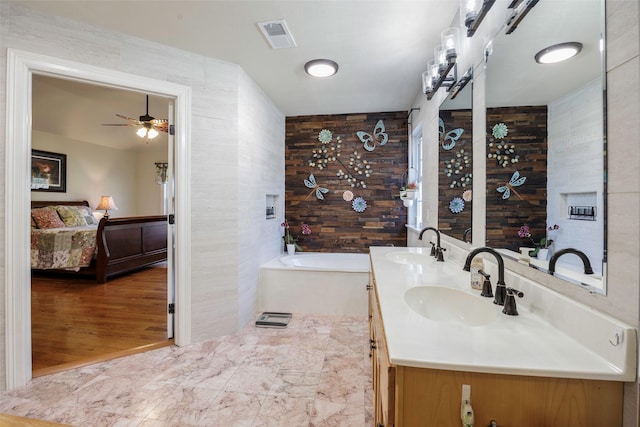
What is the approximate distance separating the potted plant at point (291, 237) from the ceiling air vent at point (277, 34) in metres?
2.28

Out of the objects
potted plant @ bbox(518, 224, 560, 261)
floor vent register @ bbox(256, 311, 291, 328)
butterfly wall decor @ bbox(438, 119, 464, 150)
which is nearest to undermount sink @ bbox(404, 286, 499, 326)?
Result: potted plant @ bbox(518, 224, 560, 261)

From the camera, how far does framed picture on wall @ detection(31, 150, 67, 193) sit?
4961mm

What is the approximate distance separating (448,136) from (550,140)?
1107 millimetres

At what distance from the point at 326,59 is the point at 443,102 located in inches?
40.2

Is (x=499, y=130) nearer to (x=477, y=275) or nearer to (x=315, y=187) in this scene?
(x=477, y=275)

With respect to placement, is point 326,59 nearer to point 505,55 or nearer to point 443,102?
point 443,102

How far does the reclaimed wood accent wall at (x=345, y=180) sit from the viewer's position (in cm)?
380

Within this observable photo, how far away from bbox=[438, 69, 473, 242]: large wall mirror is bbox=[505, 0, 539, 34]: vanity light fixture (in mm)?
471

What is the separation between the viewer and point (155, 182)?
7.13 metres

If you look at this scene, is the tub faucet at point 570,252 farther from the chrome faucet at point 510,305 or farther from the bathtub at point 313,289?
the bathtub at point 313,289

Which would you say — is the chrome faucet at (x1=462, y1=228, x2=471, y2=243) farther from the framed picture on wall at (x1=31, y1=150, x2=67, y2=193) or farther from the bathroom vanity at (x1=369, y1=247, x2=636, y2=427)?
the framed picture on wall at (x1=31, y1=150, x2=67, y2=193)

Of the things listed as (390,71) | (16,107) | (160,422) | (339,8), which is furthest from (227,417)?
(390,71)

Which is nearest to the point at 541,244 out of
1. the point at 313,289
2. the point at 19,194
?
the point at 313,289

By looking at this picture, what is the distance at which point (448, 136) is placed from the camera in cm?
204
